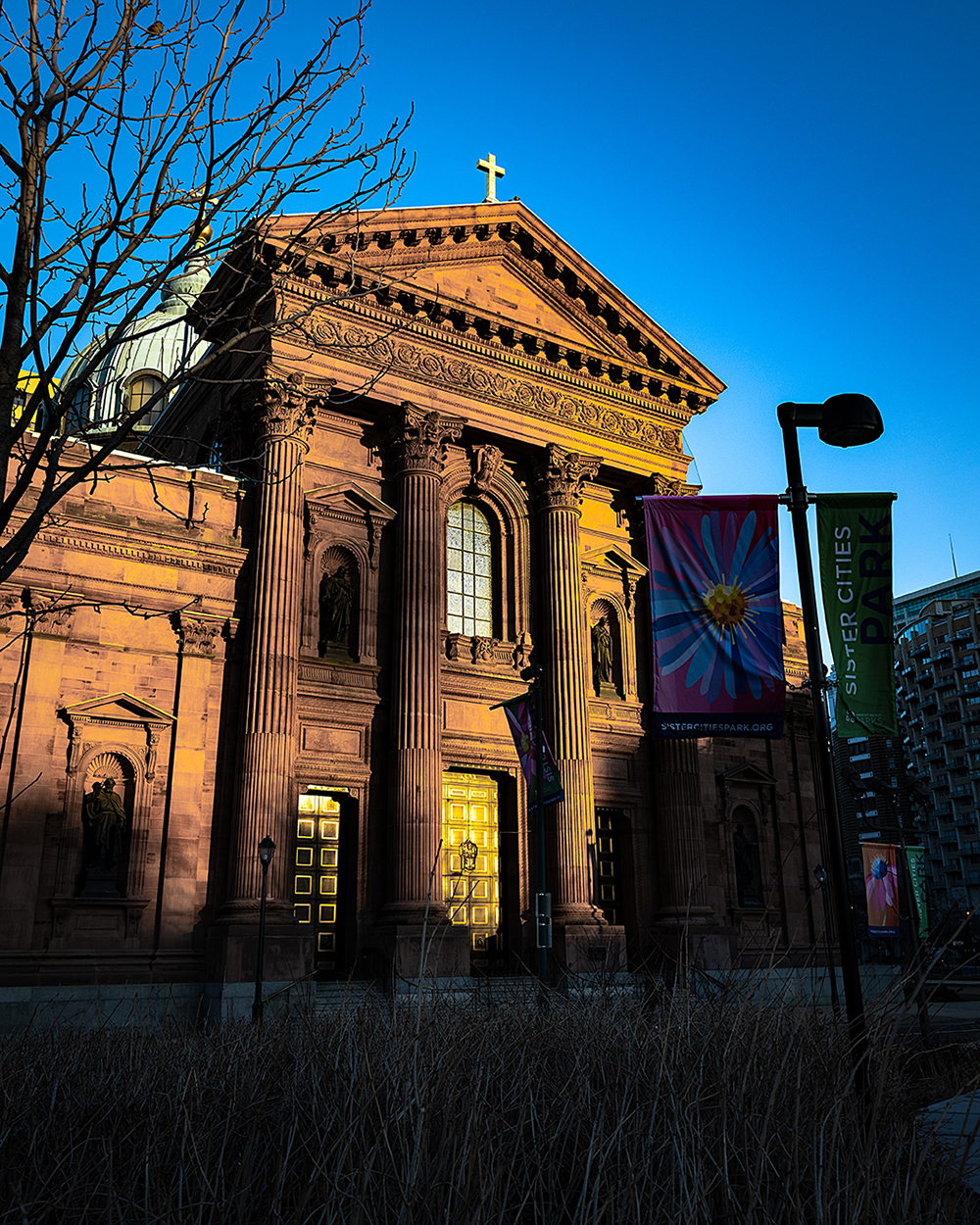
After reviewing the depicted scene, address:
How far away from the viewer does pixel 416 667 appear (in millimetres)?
24625

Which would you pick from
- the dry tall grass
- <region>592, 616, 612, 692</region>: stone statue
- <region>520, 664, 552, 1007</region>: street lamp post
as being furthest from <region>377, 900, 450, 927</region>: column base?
the dry tall grass

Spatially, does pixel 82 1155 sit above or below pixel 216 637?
below

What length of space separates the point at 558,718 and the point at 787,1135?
22.1 meters

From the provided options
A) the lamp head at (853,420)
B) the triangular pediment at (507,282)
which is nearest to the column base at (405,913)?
the triangular pediment at (507,282)

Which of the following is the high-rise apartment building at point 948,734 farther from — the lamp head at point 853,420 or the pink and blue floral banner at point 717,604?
the lamp head at point 853,420

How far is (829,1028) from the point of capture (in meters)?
6.64

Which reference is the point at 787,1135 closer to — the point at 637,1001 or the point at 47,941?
the point at 637,1001

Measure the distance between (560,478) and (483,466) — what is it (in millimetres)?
2290

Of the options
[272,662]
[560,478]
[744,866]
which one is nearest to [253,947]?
[272,662]

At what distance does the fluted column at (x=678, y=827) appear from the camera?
90.1 feet

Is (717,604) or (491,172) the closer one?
(717,604)

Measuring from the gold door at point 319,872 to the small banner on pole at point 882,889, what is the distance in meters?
14.9

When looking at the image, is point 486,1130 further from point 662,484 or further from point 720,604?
point 662,484

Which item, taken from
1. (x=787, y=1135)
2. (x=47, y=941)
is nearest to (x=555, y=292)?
Answer: (x=47, y=941)
